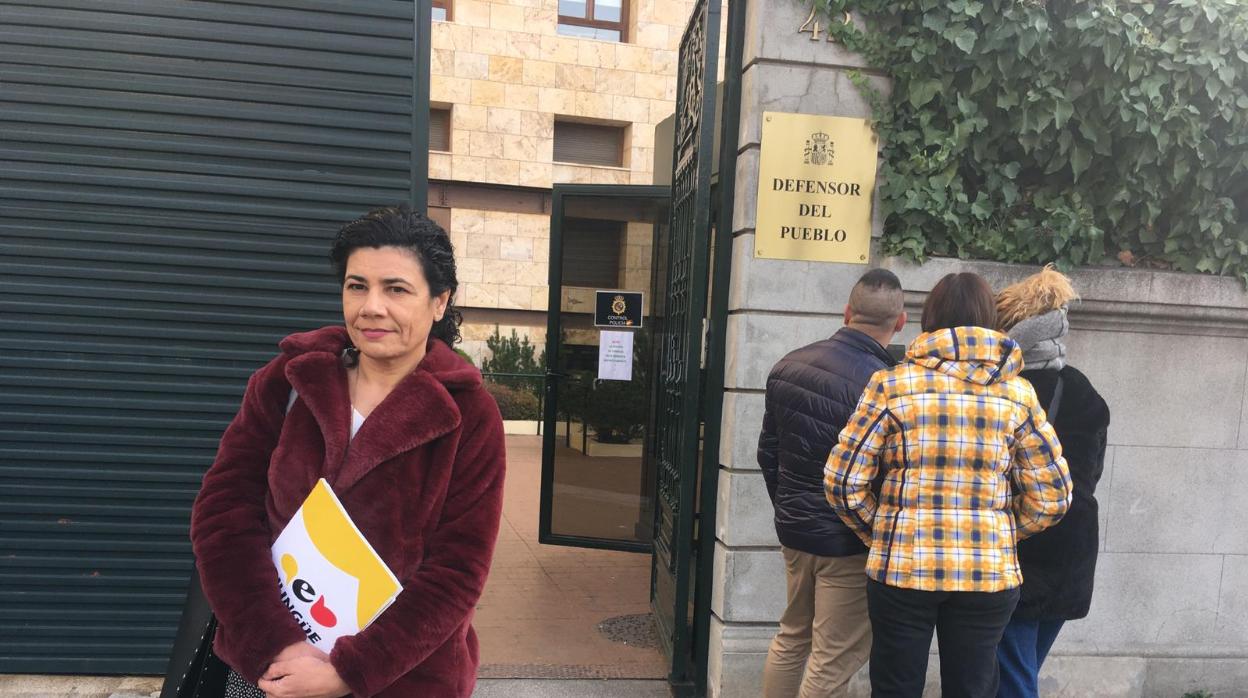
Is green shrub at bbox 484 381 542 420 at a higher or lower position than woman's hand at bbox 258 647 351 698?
lower

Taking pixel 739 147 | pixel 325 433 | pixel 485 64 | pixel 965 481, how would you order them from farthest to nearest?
1. pixel 485 64
2. pixel 739 147
3. pixel 965 481
4. pixel 325 433

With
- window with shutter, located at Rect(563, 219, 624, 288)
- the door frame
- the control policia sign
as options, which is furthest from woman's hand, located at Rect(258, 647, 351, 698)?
window with shutter, located at Rect(563, 219, 624, 288)

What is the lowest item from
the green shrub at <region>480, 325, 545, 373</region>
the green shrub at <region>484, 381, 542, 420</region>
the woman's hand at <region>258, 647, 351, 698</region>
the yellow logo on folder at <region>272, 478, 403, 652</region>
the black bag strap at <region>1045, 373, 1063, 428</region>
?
the green shrub at <region>484, 381, 542, 420</region>

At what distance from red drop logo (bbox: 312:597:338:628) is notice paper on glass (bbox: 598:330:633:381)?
449 cm

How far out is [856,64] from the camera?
3.91m

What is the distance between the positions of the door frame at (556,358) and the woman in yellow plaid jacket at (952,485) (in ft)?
11.1

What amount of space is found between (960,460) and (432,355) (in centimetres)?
168

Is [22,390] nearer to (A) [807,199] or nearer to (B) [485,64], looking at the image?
(A) [807,199]

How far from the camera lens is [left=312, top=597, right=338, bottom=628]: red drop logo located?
1.76m

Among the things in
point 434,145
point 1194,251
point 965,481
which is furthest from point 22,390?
point 434,145

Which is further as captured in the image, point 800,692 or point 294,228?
point 294,228

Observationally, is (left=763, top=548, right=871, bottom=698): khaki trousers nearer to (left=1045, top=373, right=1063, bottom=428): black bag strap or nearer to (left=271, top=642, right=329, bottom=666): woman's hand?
(left=1045, top=373, right=1063, bottom=428): black bag strap

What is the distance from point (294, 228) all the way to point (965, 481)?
3.09 metres

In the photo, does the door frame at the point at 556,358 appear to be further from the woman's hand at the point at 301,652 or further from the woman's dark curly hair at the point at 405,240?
the woman's hand at the point at 301,652
